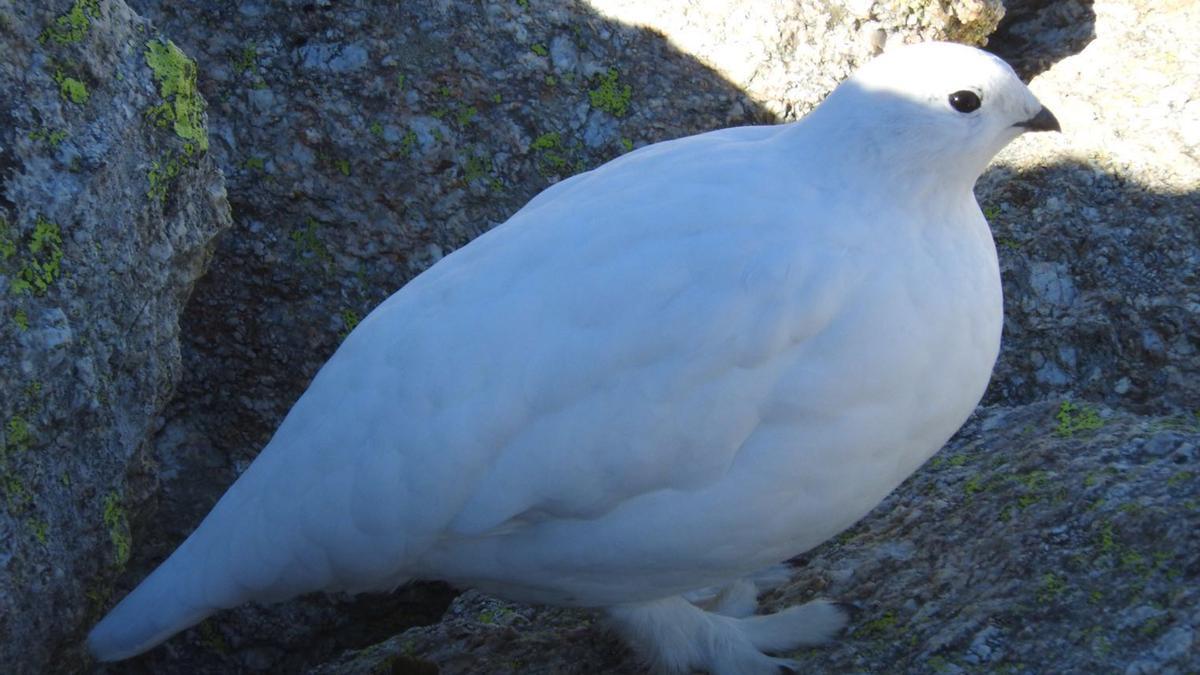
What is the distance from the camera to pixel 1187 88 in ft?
15.3

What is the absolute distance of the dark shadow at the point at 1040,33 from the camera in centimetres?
531

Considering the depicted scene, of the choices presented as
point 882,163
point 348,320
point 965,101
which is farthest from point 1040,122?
point 348,320

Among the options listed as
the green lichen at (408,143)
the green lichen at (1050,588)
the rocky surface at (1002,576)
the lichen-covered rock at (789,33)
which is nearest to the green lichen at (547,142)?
the green lichen at (408,143)

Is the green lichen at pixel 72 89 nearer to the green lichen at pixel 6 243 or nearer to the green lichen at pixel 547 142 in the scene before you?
the green lichen at pixel 6 243

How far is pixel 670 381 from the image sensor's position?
10.0 feet

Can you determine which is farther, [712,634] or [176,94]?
[176,94]

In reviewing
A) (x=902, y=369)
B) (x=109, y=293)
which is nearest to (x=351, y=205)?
(x=109, y=293)

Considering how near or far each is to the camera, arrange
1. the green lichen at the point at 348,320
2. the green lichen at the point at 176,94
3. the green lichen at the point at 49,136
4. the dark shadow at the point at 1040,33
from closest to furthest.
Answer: the green lichen at the point at 49,136
the green lichen at the point at 176,94
the green lichen at the point at 348,320
the dark shadow at the point at 1040,33

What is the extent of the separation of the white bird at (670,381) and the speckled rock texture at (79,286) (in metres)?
0.26

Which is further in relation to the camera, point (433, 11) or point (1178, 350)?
point (433, 11)

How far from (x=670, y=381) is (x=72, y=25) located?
169 centimetres

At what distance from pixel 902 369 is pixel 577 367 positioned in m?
0.71

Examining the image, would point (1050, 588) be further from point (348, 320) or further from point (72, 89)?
point (72, 89)

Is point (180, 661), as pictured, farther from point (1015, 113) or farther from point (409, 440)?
point (1015, 113)
